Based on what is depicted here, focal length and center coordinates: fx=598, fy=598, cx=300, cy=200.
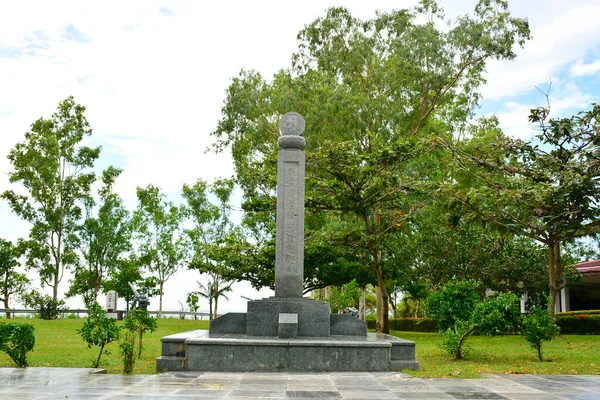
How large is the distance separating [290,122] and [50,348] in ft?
23.8

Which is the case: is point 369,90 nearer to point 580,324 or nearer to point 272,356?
point 580,324

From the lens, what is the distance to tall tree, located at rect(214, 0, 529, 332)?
22.3m

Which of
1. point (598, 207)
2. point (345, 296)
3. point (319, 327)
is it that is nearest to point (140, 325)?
point (319, 327)

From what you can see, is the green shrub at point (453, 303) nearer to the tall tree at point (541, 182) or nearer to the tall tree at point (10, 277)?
the tall tree at point (541, 182)

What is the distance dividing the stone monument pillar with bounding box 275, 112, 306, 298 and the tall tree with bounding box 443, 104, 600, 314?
468 cm

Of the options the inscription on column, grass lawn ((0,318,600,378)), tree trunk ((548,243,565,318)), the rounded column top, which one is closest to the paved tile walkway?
grass lawn ((0,318,600,378))

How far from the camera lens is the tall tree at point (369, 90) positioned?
22.3 m

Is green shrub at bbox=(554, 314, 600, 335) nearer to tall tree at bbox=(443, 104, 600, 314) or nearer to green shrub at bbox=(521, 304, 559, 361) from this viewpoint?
tall tree at bbox=(443, 104, 600, 314)

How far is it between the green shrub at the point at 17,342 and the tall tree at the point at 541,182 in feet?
30.9

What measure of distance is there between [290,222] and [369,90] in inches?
576

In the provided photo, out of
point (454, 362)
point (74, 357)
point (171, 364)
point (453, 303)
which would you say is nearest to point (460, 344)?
point (454, 362)

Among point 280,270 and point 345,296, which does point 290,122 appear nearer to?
point 280,270

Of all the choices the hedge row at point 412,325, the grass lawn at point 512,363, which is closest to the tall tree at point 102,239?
the hedge row at point 412,325

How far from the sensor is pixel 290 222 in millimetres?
10867
